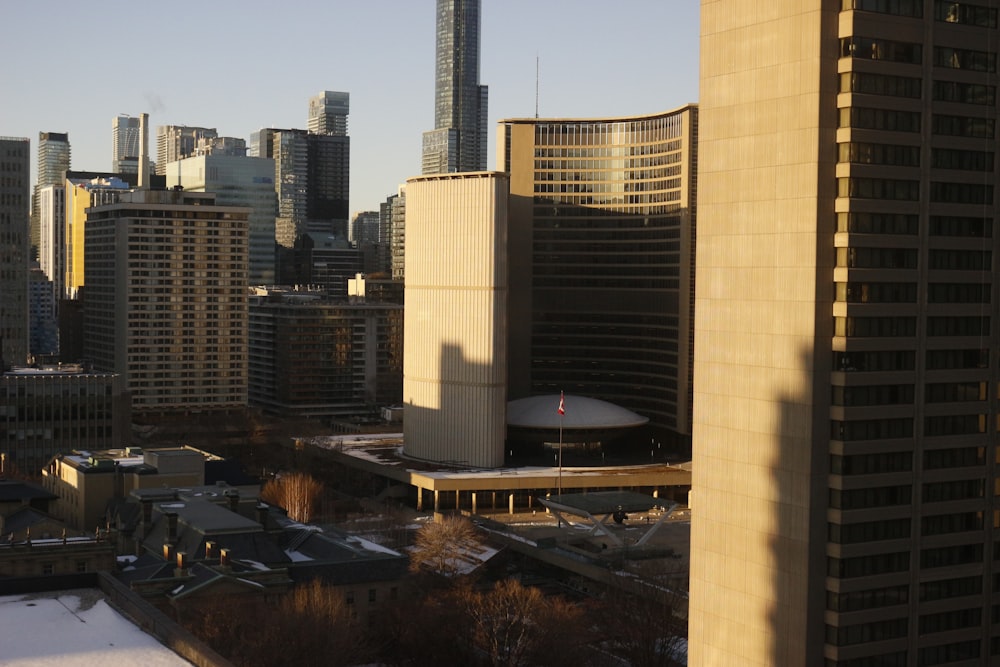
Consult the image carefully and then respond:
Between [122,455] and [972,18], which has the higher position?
[972,18]

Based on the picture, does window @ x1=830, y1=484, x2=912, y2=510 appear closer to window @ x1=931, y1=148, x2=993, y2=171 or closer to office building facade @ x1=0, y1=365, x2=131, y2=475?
window @ x1=931, y1=148, x2=993, y2=171

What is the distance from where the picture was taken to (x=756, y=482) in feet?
233

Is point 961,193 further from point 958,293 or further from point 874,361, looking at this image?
point 874,361

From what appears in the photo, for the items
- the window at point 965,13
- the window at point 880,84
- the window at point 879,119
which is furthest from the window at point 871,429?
the window at point 965,13

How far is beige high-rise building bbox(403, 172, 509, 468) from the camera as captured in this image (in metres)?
174

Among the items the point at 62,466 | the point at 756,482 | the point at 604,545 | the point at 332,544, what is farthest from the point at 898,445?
the point at 62,466

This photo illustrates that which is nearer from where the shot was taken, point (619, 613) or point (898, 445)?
point (898, 445)

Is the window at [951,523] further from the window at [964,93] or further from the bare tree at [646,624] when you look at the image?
the bare tree at [646,624]

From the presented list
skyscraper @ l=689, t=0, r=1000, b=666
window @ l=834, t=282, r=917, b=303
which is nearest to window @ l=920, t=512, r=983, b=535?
skyscraper @ l=689, t=0, r=1000, b=666

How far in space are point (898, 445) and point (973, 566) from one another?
813 cm

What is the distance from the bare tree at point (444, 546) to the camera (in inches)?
4616

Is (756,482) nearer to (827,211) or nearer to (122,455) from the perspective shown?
(827,211)

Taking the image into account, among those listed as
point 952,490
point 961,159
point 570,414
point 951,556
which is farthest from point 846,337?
point 570,414

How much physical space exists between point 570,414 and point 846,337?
121 m
